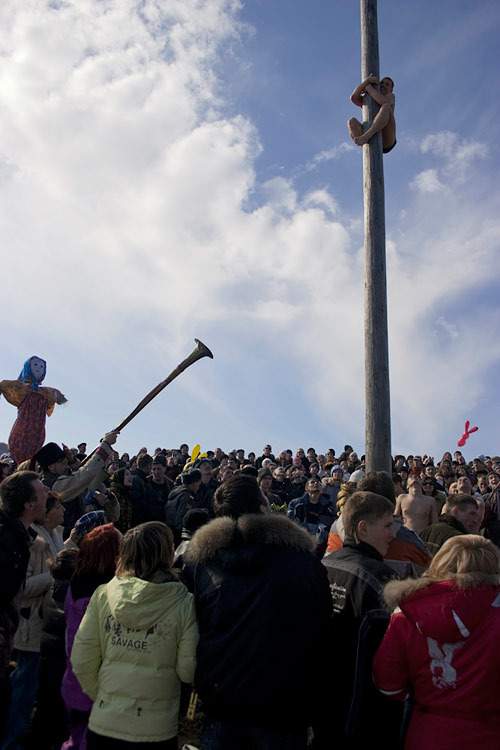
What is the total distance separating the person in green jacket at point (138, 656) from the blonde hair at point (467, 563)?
1200 mm

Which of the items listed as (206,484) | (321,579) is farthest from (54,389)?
(321,579)

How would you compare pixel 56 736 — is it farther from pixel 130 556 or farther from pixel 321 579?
pixel 321 579

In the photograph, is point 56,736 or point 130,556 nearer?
point 130,556

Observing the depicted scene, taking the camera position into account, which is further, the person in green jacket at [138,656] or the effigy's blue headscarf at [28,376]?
the effigy's blue headscarf at [28,376]

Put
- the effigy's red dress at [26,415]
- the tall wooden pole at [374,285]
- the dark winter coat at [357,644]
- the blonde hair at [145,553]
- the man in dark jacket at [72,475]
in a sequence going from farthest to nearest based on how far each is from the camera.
Answer: the effigy's red dress at [26,415] → the man in dark jacket at [72,475] → the tall wooden pole at [374,285] → the blonde hair at [145,553] → the dark winter coat at [357,644]

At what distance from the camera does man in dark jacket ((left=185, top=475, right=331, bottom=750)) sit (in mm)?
2264

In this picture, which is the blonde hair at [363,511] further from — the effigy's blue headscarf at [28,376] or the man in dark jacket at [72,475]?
the effigy's blue headscarf at [28,376]

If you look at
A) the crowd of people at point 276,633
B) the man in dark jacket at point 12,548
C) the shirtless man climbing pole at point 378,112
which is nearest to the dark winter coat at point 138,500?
the man in dark jacket at point 12,548

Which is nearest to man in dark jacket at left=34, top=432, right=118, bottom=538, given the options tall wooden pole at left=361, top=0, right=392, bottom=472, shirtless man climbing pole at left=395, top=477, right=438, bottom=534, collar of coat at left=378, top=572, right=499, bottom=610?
tall wooden pole at left=361, top=0, right=392, bottom=472

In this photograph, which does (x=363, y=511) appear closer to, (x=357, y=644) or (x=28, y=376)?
(x=357, y=644)

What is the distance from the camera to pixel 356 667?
2.39 m

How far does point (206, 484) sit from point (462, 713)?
6235 millimetres

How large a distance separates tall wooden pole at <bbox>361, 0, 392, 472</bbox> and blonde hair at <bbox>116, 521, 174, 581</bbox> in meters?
2.97

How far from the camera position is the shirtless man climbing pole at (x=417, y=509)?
20.8ft
